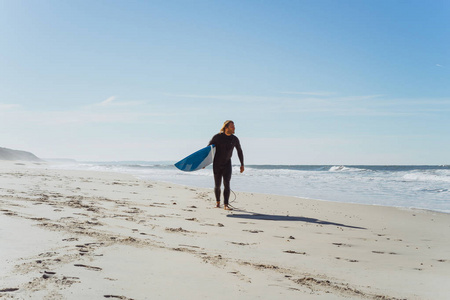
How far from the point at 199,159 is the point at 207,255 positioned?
494 centimetres

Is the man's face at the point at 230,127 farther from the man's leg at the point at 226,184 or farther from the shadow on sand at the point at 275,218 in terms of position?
the shadow on sand at the point at 275,218

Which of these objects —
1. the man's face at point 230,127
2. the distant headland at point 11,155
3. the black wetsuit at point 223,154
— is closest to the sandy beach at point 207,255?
the black wetsuit at point 223,154

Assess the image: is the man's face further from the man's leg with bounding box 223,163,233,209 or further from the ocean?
the ocean

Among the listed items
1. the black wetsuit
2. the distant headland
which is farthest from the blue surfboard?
the distant headland

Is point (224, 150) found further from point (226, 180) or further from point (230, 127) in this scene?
point (226, 180)

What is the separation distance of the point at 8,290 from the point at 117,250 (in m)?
1.36

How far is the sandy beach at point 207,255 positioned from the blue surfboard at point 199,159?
1.73 m

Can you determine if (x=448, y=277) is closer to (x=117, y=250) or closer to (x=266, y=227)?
(x=266, y=227)

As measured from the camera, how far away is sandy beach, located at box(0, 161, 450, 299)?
2.72 m

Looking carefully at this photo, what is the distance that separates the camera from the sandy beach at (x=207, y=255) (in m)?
2.72

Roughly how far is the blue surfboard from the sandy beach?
5.66 ft

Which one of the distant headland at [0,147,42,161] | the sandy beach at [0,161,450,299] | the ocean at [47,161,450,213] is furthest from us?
the distant headland at [0,147,42,161]

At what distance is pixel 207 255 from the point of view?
3.82 metres

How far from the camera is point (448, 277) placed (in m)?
3.54
